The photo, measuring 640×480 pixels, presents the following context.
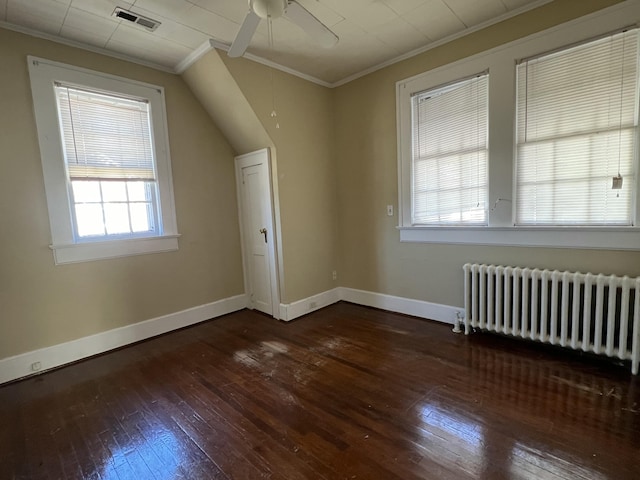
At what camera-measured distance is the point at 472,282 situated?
2.96 meters

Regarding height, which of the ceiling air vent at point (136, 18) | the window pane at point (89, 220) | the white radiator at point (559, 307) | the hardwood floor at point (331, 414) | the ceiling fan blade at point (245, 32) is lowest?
the hardwood floor at point (331, 414)

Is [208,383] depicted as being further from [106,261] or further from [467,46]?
[467,46]

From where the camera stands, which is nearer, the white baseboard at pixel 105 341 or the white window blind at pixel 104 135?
the white baseboard at pixel 105 341

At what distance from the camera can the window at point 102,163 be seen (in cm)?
271

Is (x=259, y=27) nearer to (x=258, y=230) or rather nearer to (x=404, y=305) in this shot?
(x=258, y=230)

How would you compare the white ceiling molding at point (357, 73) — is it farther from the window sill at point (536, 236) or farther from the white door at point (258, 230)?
the window sill at point (536, 236)

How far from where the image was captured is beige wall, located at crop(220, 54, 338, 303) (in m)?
3.40

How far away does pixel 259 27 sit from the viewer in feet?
8.80

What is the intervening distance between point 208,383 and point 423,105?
3.43 metres

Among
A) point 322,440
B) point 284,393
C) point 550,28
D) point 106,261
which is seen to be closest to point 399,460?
point 322,440

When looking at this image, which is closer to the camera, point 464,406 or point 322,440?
point 322,440

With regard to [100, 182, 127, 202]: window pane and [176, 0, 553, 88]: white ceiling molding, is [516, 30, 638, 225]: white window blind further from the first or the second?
[100, 182, 127, 202]: window pane

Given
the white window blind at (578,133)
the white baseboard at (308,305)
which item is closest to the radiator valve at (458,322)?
the white window blind at (578,133)

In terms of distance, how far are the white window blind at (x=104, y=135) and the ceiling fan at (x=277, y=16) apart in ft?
5.46
